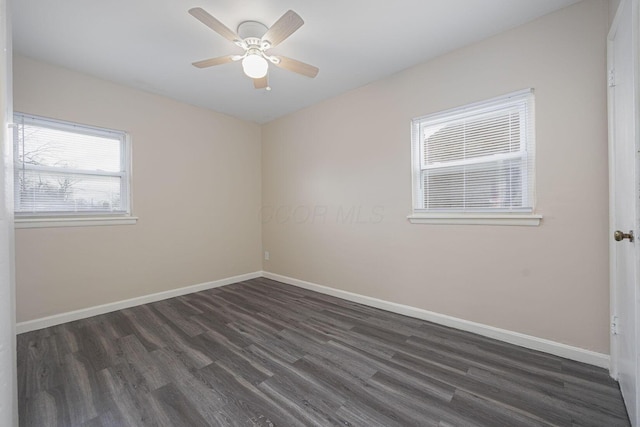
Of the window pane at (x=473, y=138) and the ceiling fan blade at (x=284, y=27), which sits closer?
the ceiling fan blade at (x=284, y=27)

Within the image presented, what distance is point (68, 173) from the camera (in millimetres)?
2676

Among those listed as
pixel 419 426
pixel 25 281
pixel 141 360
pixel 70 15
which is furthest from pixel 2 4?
pixel 25 281

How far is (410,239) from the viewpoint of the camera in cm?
269

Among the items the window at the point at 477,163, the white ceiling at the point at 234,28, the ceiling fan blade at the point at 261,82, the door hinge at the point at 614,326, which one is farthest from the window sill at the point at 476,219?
the ceiling fan blade at the point at 261,82

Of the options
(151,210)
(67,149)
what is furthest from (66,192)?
(151,210)

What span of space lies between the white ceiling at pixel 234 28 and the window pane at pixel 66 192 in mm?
1114

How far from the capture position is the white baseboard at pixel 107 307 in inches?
95.9

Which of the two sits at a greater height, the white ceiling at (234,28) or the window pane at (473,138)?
the white ceiling at (234,28)

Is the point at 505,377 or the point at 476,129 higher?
the point at 476,129

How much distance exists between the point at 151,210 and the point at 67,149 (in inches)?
38.4

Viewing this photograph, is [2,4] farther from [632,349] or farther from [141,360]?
[632,349]

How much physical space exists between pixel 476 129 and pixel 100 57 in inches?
140

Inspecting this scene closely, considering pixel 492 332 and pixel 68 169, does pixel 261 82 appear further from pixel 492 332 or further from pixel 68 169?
pixel 492 332

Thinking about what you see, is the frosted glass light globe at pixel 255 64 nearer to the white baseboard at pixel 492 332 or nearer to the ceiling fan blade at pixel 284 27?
the ceiling fan blade at pixel 284 27
